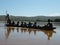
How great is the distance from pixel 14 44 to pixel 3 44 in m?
0.85

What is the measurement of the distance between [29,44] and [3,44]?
6.72 feet

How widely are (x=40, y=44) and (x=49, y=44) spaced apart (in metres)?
0.76

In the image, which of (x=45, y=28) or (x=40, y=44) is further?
(x=45, y=28)

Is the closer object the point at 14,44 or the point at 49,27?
the point at 14,44

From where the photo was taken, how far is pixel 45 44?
48.1 ft

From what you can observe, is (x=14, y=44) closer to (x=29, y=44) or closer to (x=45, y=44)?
(x=29, y=44)

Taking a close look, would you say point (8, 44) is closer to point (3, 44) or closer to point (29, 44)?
point (3, 44)

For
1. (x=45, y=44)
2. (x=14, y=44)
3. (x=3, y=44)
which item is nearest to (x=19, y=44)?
(x=14, y=44)

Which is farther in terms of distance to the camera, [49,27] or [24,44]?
[49,27]

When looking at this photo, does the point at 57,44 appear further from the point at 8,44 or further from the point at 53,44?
the point at 8,44

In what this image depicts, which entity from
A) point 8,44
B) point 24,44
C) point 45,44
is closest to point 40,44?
point 45,44

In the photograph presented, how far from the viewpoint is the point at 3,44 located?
555 inches

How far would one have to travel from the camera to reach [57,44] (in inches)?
586

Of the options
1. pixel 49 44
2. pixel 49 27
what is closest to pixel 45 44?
pixel 49 44
